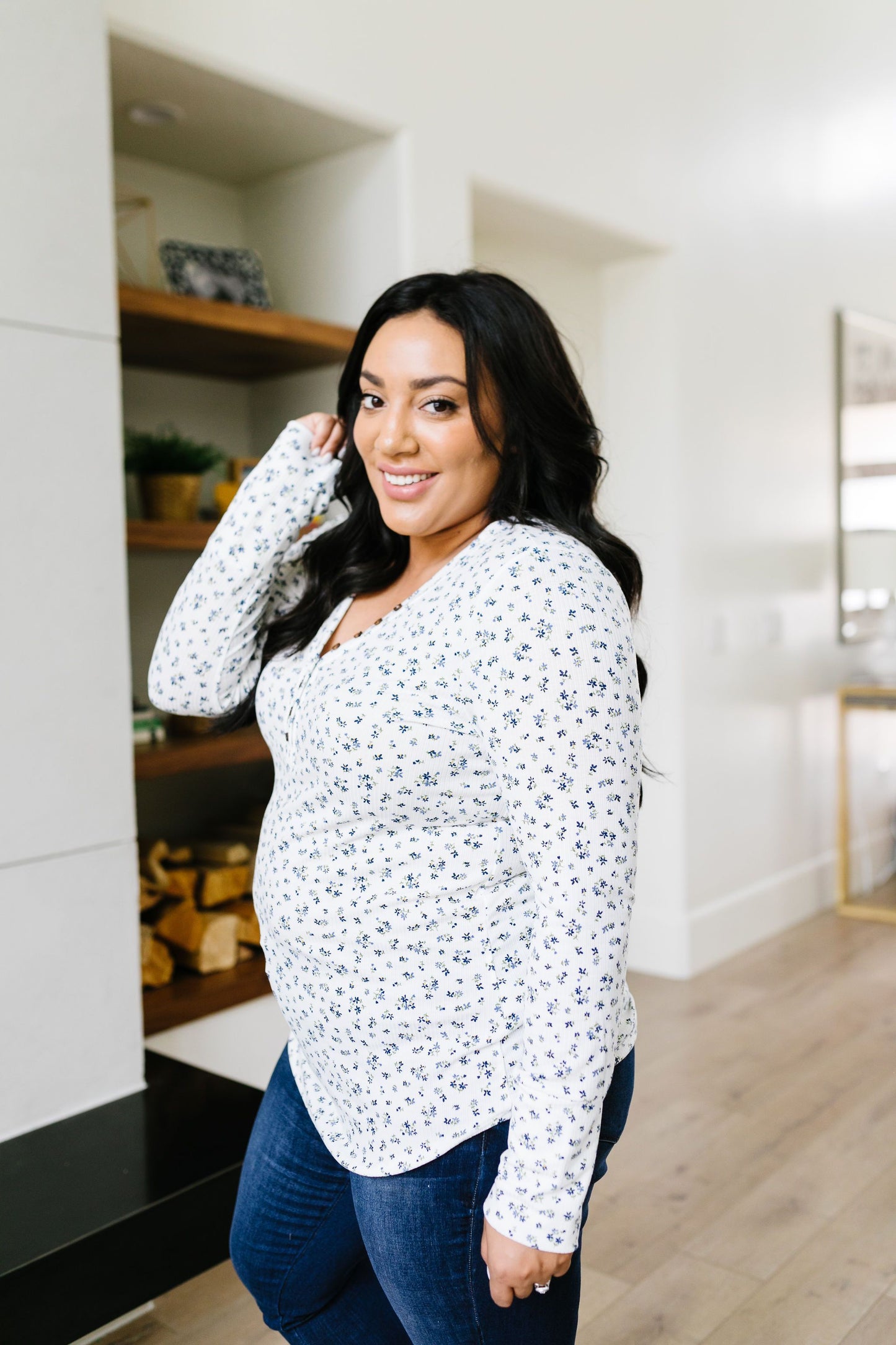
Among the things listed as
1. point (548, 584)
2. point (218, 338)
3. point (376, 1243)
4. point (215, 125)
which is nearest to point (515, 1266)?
point (376, 1243)

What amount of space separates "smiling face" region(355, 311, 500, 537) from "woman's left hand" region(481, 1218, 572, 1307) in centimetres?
65

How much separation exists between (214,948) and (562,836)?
1.77 m

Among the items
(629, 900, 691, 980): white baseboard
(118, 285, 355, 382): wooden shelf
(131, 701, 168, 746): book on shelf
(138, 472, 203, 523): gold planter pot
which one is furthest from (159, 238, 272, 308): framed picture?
(629, 900, 691, 980): white baseboard

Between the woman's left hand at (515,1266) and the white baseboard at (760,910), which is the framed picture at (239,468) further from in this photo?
the woman's left hand at (515,1266)

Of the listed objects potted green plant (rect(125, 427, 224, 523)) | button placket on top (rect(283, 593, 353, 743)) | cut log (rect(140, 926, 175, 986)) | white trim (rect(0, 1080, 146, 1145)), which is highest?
potted green plant (rect(125, 427, 224, 523))

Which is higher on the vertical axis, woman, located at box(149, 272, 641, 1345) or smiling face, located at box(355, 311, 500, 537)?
smiling face, located at box(355, 311, 500, 537)

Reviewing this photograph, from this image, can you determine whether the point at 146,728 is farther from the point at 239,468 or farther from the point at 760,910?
the point at 760,910

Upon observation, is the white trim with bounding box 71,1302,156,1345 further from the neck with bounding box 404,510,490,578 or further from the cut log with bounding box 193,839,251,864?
the neck with bounding box 404,510,490,578

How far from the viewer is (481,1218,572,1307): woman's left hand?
3.35 ft

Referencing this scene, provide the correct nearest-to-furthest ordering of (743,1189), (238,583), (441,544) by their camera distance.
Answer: (441,544) → (238,583) → (743,1189)

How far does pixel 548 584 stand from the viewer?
1021 mm

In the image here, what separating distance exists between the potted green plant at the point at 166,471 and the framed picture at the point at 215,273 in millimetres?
305

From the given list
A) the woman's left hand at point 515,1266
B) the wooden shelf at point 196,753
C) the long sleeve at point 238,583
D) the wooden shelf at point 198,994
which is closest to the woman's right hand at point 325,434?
the long sleeve at point 238,583

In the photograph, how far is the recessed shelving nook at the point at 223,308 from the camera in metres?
2.45
